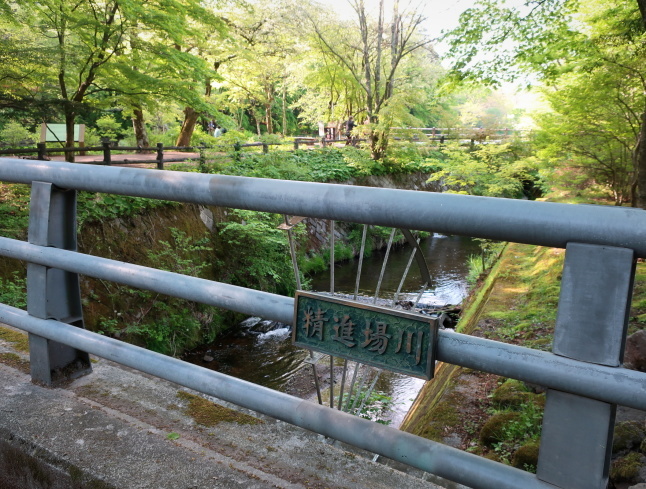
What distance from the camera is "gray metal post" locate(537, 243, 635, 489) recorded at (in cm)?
91

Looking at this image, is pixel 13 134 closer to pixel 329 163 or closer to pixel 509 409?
pixel 329 163

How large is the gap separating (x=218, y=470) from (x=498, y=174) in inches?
502

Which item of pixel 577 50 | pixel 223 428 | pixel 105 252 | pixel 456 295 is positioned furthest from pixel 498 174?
pixel 223 428

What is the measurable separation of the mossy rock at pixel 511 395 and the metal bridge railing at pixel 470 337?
2.97 m

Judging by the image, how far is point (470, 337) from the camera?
109cm

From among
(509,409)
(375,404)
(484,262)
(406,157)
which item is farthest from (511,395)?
(406,157)

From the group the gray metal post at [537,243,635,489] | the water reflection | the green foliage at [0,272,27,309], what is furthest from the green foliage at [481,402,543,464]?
the water reflection

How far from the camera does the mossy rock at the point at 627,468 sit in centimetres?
260

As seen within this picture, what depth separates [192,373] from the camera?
1.55m

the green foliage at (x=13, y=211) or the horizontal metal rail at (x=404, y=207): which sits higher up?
the horizontal metal rail at (x=404, y=207)

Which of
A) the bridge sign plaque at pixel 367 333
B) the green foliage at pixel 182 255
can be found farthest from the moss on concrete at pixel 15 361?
the green foliage at pixel 182 255

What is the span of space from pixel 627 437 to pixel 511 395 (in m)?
1.05

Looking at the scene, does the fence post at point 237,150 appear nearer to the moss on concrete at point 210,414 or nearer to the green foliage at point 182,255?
the green foliage at point 182,255

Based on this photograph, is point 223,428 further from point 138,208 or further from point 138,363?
point 138,208
